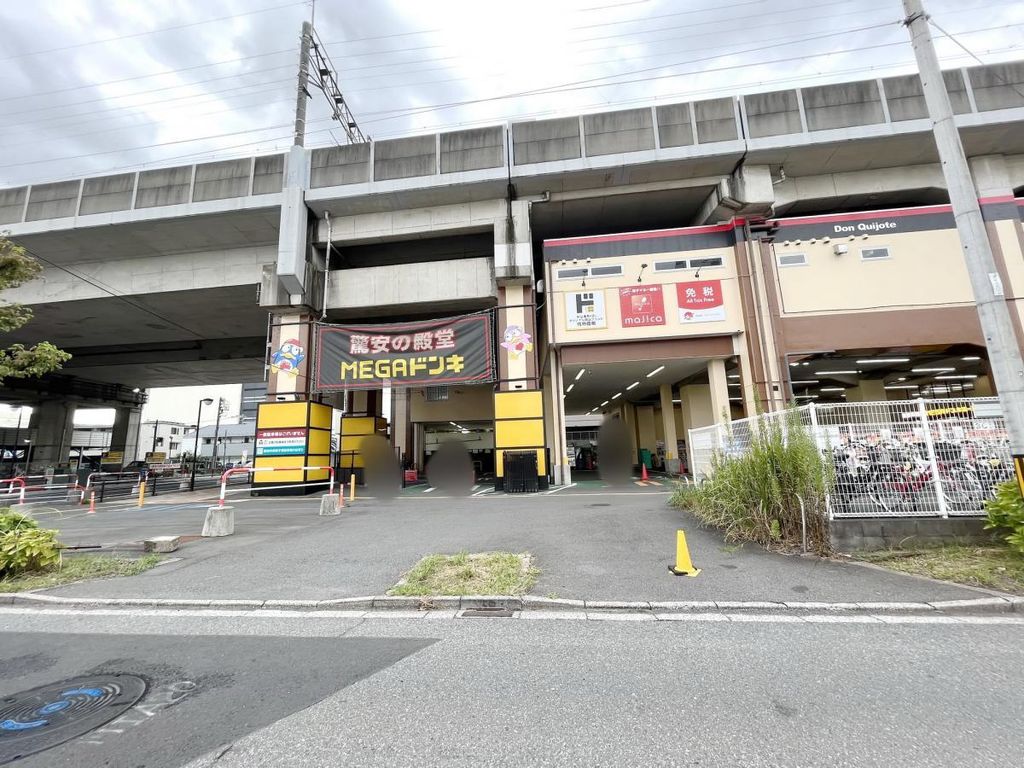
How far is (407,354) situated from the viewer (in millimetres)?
16969

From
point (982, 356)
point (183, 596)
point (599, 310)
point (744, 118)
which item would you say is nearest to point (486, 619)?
point (183, 596)

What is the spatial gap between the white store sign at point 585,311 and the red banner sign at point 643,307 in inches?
32.7

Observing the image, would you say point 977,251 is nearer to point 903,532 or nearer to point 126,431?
point 903,532

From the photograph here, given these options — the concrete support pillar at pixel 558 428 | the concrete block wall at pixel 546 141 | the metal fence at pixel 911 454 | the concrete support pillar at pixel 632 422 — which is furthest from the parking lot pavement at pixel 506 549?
the concrete support pillar at pixel 632 422

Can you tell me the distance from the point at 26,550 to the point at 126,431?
48.5m

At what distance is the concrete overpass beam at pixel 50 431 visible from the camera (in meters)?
36.4

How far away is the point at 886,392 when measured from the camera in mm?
26234

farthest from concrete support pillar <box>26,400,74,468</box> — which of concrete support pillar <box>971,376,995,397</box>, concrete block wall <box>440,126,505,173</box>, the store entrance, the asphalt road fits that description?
concrete support pillar <box>971,376,995,397</box>

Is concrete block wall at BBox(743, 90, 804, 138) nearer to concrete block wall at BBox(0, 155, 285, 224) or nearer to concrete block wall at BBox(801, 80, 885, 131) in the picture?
concrete block wall at BBox(801, 80, 885, 131)

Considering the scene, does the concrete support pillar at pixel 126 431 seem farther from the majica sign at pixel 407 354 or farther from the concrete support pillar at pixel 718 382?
the concrete support pillar at pixel 718 382

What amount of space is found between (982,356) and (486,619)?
23362 mm

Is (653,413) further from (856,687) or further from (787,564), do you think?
(856,687)

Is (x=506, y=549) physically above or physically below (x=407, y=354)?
below

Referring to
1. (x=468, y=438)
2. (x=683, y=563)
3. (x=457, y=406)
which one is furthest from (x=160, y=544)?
(x=468, y=438)
